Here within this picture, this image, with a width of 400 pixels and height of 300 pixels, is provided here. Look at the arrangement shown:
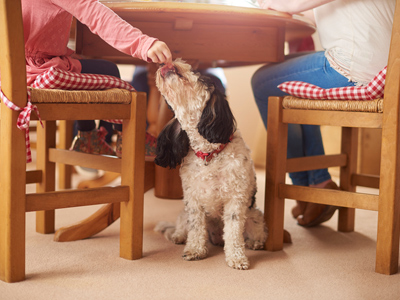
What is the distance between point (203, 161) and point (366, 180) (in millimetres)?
840

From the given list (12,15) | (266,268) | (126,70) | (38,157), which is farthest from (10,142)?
(126,70)

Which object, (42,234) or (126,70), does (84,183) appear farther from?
(126,70)

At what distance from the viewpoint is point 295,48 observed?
8.70 feet

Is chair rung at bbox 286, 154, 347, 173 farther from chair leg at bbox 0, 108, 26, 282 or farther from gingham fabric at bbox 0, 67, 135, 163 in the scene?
chair leg at bbox 0, 108, 26, 282

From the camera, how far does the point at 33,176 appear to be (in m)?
1.92

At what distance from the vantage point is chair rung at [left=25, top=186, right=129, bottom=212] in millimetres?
1423

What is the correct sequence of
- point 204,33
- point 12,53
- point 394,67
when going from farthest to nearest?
point 204,33, point 394,67, point 12,53

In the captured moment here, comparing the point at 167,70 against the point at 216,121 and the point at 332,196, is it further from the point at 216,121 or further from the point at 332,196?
the point at 332,196

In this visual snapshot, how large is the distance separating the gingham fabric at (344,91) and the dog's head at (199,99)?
0.97 ft

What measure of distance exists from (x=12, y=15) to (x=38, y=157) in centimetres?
78

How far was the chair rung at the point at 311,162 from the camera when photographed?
1.81 metres

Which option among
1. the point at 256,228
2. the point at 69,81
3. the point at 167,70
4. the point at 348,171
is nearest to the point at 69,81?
the point at 69,81

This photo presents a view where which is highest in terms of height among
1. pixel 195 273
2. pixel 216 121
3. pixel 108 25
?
pixel 108 25

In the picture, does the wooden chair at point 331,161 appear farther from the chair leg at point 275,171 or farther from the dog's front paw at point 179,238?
the dog's front paw at point 179,238
